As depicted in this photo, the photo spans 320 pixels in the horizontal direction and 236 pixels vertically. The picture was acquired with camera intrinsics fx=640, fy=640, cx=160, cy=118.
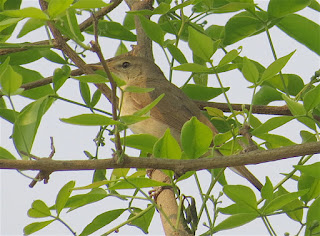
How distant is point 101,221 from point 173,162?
1.82ft

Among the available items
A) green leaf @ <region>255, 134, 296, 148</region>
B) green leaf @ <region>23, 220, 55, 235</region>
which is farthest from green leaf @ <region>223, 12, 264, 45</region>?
green leaf @ <region>23, 220, 55, 235</region>

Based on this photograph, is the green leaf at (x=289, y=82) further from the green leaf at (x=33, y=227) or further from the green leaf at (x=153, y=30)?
the green leaf at (x=33, y=227)

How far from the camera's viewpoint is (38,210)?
2340 millimetres

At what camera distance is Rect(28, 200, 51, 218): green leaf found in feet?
7.63

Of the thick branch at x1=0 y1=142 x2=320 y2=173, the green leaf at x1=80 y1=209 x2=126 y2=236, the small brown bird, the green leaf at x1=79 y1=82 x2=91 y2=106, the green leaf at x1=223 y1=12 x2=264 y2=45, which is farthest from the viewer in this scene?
the small brown bird

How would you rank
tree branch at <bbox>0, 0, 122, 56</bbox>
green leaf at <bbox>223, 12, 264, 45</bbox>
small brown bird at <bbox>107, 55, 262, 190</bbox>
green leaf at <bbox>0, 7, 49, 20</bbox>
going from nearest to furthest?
green leaf at <bbox>0, 7, 49, 20</bbox>, green leaf at <bbox>223, 12, 264, 45</bbox>, tree branch at <bbox>0, 0, 122, 56</bbox>, small brown bird at <bbox>107, 55, 262, 190</bbox>

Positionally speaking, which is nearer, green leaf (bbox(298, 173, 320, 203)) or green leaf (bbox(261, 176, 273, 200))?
green leaf (bbox(261, 176, 273, 200))

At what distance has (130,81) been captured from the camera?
488cm

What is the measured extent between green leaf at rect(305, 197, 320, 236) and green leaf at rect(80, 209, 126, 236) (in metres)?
0.74

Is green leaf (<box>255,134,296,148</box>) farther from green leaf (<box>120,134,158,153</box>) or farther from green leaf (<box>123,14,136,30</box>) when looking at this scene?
green leaf (<box>123,14,136,30</box>)

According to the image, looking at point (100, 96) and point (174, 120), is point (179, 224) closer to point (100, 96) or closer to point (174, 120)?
point (100, 96)

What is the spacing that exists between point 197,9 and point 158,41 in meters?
0.23

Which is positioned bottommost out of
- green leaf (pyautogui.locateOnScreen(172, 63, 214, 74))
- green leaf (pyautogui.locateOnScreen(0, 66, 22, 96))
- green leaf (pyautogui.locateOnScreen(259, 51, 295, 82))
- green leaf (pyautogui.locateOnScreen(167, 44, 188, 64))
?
green leaf (pyautogui.locateOnScreen(259, 51, 295, 82))

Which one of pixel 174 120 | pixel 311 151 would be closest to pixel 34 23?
pixel 311 151
